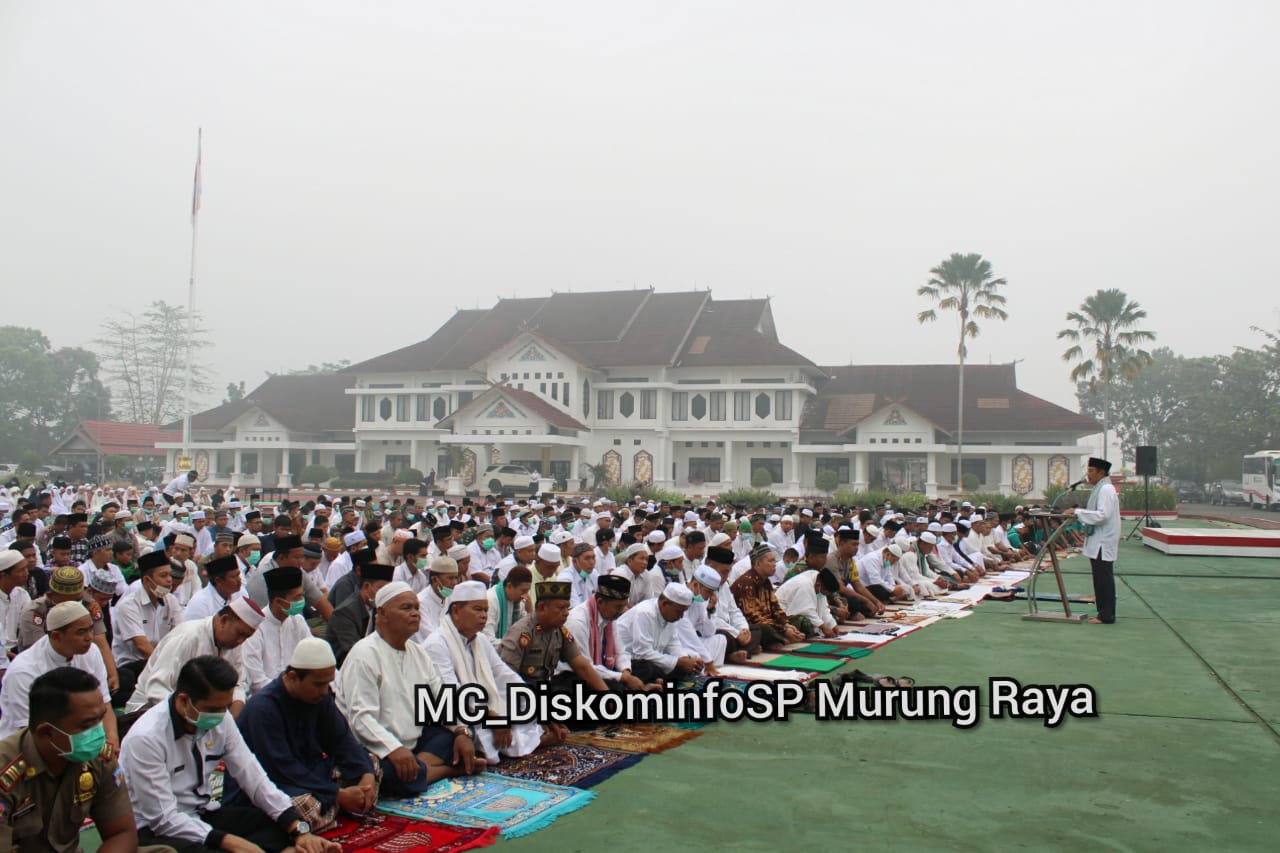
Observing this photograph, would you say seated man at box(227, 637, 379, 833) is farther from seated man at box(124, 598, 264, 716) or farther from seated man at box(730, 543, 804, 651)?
seated man at box(730, 543, 804, 651)

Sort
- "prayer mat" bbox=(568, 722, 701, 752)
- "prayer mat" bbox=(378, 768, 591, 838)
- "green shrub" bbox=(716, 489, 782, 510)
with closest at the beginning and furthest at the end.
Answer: "prayer mat" bbox=(378, 768, 591, 838)
"prayer mat" bbox=(568, 722, 701, 752)
"green shrub" bbox=(716, 489, 782, 510)

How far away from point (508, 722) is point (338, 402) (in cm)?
4532

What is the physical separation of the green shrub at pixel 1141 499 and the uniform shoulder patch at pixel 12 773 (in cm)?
2919

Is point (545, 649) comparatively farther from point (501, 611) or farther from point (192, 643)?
point (192, 643)

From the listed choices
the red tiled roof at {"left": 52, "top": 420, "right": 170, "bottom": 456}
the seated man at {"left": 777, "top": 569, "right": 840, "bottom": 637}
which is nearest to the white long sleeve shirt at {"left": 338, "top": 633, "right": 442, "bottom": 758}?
the seated man at {"left": 777, "top": 569, "right": 840, "bottom": 637}

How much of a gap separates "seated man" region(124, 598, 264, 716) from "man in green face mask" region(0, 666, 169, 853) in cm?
169

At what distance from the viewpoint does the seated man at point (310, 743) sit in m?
4.32

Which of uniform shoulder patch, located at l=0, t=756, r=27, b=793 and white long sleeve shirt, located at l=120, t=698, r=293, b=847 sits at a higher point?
uniform shoulder patch, located at l=0, t=756, r=27, b=793

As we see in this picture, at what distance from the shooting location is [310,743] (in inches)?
178

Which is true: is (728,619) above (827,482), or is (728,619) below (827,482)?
below

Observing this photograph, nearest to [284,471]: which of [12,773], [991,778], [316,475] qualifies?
[316,475]

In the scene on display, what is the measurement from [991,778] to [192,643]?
4.25m

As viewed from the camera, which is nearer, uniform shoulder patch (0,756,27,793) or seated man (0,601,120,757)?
uniform shoulder patch (0,756,27,793)

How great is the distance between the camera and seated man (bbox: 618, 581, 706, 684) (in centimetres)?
712
